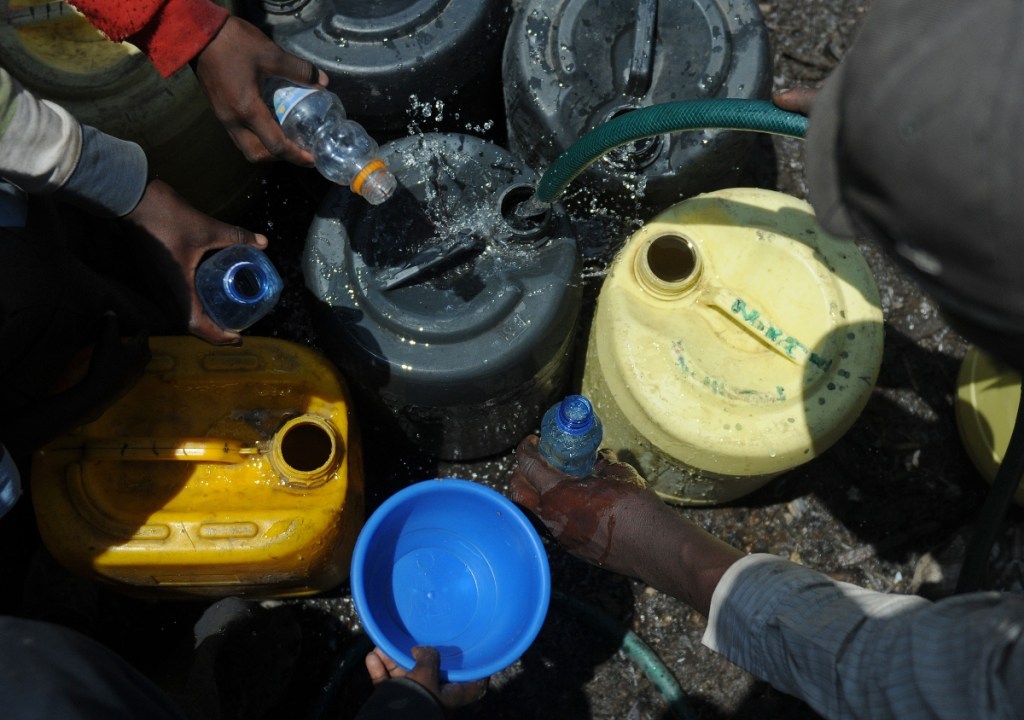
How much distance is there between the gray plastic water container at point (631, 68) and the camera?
6.18ft

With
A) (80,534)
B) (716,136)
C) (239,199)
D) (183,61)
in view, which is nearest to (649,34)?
(716,136)

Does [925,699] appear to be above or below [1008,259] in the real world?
below

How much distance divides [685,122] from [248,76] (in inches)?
33.6

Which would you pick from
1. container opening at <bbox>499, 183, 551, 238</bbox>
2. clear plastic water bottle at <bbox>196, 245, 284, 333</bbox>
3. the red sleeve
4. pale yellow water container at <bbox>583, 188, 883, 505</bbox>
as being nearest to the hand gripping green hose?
container opening at <bbox>499, 183, 551, 238</bbox>

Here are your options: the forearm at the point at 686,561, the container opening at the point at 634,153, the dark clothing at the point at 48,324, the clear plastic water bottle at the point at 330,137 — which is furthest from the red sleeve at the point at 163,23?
the forearm at the point at 686,561

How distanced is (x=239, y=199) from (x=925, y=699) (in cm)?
202

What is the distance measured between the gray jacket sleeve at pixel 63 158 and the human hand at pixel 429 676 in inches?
41.6

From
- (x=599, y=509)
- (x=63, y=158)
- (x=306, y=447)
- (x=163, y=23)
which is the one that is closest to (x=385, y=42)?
(x=163, y=23)

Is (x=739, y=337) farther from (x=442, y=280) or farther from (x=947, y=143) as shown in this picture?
(x=947, y=143)

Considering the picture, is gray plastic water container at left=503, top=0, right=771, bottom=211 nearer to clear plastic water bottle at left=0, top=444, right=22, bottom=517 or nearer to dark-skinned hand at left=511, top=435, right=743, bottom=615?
dark-skinned hand at left=511, top=435, right=743, bottom=615

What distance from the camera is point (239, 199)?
2.29 meters

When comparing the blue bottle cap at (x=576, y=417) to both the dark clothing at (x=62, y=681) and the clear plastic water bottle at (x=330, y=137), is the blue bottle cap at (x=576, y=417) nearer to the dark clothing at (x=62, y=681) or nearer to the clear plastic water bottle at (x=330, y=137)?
the clear plastic water bottle at (x=330, y=137)

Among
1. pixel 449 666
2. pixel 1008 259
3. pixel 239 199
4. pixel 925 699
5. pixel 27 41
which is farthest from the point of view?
pixel 239 199

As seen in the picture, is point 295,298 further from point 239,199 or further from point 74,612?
point 74,612
